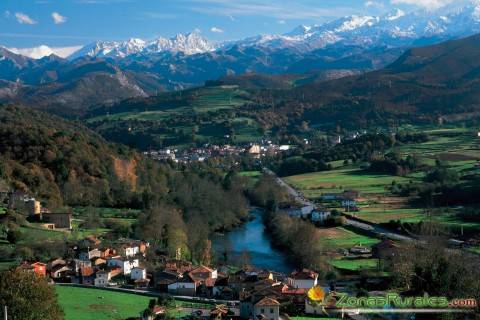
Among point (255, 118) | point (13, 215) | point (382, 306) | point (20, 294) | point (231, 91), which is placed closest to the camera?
point (20, 294)

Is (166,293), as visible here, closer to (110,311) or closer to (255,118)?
(110,311)

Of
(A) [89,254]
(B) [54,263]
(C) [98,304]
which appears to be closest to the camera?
(C) [98,304]

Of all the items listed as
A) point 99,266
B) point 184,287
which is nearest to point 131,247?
point 99,266

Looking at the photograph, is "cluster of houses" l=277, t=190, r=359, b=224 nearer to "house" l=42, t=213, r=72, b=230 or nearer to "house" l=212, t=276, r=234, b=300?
"house" l=42, t=213, r=72, b=230

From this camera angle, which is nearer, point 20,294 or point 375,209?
point 20,294

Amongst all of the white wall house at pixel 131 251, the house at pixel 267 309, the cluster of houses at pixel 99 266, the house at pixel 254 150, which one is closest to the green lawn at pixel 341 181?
the house at pixel 254 150

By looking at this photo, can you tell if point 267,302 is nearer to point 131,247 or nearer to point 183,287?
point 183,287

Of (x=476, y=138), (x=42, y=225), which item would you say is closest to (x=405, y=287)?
(x=42, y=225)
